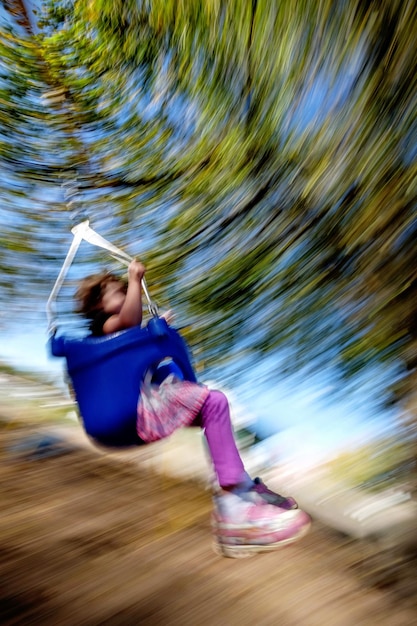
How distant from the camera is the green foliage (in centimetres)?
69

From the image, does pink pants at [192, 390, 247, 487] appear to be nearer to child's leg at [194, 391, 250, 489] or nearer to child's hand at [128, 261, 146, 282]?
child's leg at [194, 391, 250, 489]

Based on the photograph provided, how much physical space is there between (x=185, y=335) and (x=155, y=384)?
20 centimetres

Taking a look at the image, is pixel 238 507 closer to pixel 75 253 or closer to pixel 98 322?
pixel 98 322

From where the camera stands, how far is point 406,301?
67 cm

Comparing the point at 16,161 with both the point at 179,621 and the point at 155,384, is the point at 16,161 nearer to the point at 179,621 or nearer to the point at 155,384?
the point at 155,384

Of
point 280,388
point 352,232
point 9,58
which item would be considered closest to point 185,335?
point 280,388

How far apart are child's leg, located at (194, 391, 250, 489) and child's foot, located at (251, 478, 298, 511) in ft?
0.04

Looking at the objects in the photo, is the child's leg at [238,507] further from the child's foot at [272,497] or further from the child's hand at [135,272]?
the child's hand at [135,272]

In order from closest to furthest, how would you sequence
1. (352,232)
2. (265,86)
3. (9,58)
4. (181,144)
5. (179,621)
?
(179,621) → (352,232) → (265,86) → (181,144) → (9,58)

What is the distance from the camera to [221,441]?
0.57 metres

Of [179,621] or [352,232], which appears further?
[352,232]

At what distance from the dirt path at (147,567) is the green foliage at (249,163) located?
0.71ft

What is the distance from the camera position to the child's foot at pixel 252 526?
543mm

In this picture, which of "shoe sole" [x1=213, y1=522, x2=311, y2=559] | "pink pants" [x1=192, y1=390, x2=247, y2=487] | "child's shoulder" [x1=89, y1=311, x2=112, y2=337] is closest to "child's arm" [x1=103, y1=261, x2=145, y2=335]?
"child's shoulder" [x1=89, y1=311, x2=112, y2=337]
